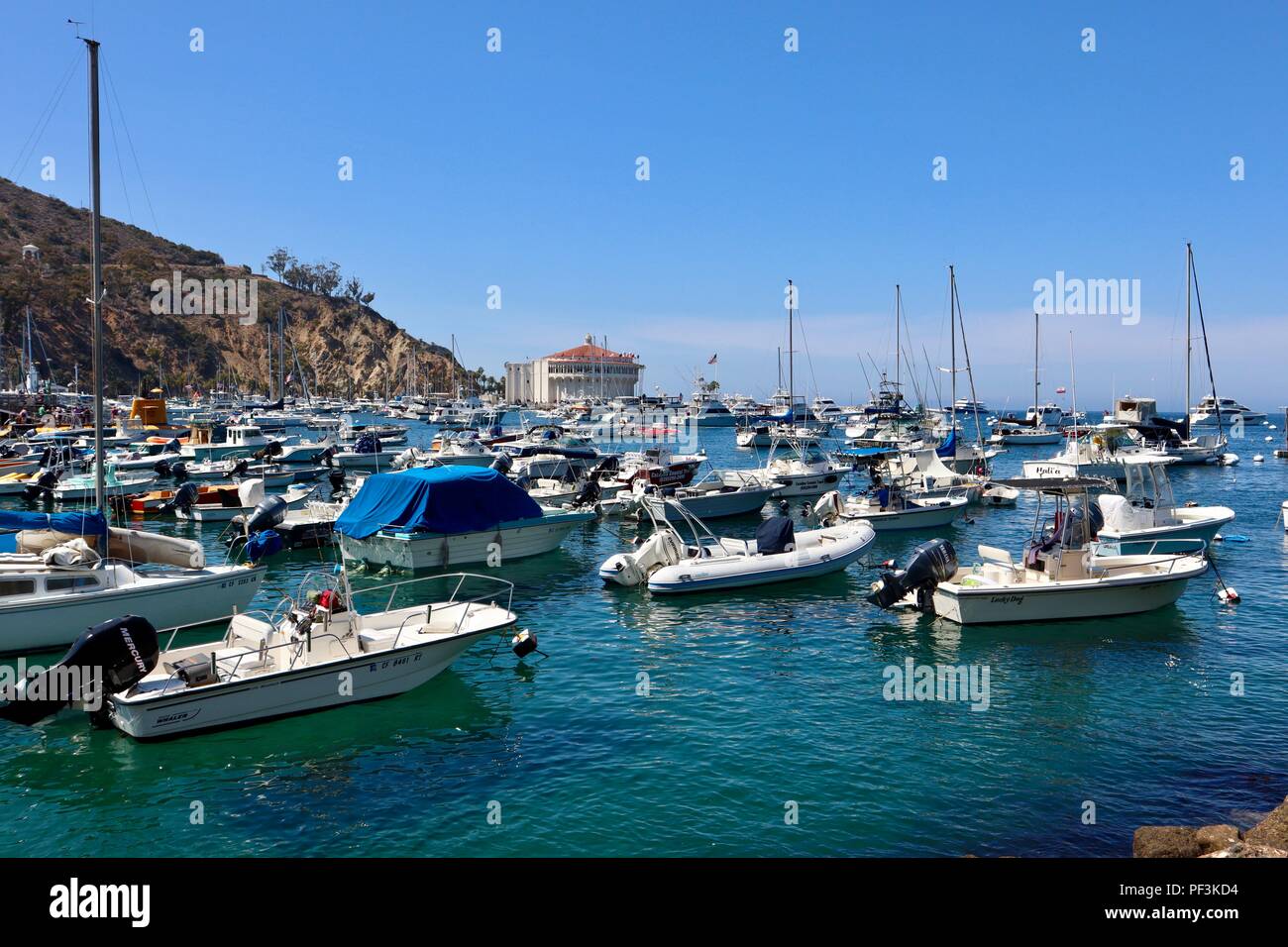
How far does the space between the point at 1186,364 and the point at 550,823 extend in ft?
257

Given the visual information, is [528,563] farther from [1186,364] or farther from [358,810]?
[1186,364]

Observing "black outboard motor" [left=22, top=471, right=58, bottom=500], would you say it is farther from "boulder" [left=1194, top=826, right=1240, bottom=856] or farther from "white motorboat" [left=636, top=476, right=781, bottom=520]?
"boulder" [left=1194, top=826, right=1240, bottom=856]

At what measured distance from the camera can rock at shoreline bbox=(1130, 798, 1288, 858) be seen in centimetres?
1155

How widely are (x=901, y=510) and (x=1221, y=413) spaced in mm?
114399

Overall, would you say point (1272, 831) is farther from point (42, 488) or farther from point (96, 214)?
point (42, 488)

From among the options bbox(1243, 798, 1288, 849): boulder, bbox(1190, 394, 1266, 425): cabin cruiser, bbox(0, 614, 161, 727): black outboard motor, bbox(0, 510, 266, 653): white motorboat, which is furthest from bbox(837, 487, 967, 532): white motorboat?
bbox(1190, 394, 1266, 425): cabin cruiser

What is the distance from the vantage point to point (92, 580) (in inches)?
815

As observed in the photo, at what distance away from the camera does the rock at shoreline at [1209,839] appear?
1155cm

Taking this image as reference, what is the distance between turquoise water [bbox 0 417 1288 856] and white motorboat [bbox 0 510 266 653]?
4.41 meters

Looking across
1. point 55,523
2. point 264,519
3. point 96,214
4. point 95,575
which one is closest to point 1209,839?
point 95,575

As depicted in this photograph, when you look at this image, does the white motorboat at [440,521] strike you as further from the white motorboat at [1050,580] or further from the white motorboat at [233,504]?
the white motorboat at [1050,580]

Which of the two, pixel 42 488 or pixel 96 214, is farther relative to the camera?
pixel 42 488
